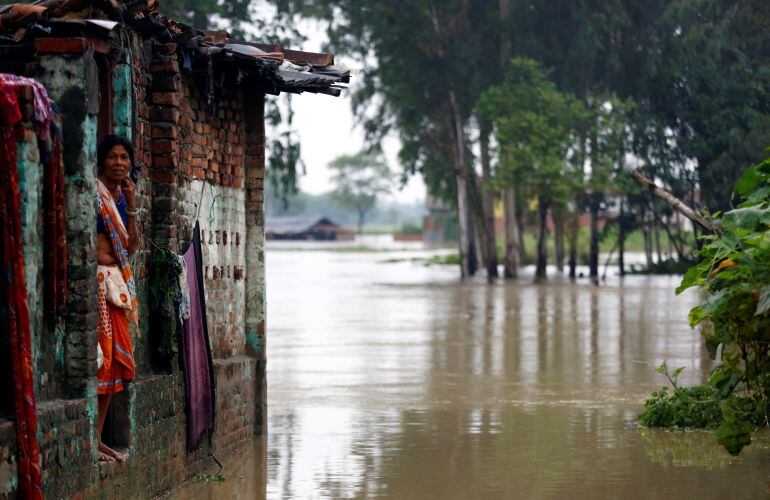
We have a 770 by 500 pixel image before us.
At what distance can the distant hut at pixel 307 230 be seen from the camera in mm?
118500

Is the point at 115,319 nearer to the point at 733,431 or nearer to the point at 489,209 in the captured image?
the point at 733,431

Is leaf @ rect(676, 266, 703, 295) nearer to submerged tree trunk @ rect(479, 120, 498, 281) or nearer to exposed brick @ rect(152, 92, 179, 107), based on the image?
exposed brick @ rect(152, 92, 179, 107)

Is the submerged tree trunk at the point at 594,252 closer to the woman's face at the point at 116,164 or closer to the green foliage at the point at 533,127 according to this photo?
the green foliage at the point at 533,127

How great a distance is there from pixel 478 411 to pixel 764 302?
21.3ft

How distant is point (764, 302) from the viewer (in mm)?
Result: 6242

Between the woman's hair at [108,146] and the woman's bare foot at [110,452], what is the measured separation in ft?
5.24

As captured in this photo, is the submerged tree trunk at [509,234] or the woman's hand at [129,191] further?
the submerged tree trunk at [509,234]

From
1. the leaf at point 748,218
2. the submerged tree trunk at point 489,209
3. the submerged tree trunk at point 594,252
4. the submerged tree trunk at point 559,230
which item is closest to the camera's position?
the leaf at point 748,218

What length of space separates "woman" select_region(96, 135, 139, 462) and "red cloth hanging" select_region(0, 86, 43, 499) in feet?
3.77

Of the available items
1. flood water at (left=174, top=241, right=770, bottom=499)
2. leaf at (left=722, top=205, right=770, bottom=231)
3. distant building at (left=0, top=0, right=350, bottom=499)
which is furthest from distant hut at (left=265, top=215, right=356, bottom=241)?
leaf at (left=722, top=205, right=770, bottom=231)

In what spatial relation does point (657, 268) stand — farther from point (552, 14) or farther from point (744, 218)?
point (744, 218)

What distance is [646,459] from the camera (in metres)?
9.98

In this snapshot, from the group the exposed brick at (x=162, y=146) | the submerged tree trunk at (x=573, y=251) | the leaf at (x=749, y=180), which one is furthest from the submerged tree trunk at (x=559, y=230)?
the leaf at (x=749, y=180)

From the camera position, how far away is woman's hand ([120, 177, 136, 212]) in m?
8.05
